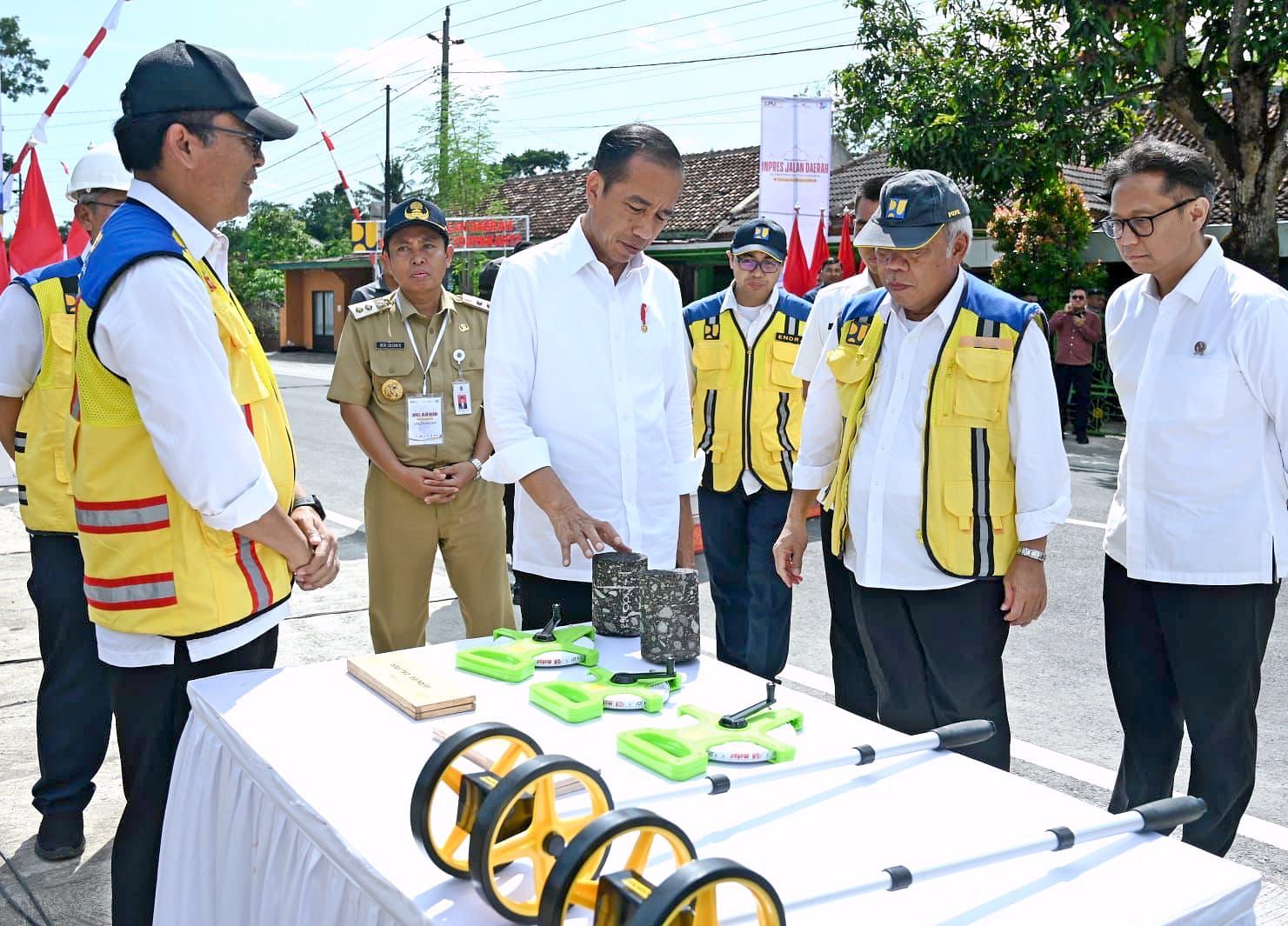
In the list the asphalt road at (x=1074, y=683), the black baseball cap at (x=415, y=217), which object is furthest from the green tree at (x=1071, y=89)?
the black baseball cap at (x=415, y=217)

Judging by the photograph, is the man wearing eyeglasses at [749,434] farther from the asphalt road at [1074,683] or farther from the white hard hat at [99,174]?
the white hard hat at [99,174]

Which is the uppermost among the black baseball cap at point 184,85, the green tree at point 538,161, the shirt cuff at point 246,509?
the green tree at point 538,161

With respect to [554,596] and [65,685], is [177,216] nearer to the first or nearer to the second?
[554,596]

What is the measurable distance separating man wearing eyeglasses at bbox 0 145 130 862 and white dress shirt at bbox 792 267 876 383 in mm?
2608

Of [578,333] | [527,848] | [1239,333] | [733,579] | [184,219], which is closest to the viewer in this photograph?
[527,848]

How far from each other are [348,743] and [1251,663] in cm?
222

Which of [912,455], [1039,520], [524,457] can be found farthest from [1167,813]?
[524,457]

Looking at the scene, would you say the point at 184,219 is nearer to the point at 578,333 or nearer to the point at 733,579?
the point at 578,333

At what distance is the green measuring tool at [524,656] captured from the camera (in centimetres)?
236

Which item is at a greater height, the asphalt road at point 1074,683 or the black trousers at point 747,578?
the black trousers at point 747,578

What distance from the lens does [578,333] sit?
3045mm

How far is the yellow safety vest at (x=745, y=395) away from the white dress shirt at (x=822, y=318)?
0.10 m

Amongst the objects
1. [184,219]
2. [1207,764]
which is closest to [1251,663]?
[1207,764]

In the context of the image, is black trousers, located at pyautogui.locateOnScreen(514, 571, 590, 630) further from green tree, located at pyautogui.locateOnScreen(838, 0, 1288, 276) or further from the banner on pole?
green tree, located at pyautogui.locateOnScreen(838, 0, 1288, 276)
